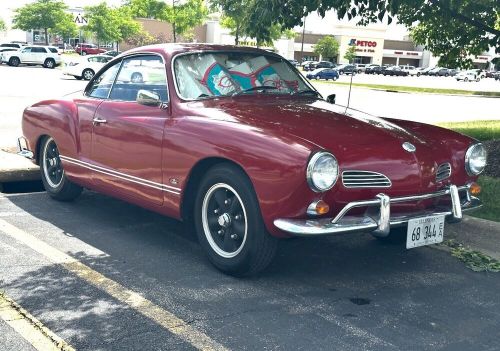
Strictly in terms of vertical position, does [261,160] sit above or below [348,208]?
above

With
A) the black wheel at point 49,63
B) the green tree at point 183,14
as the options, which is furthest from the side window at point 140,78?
the green tree at point 183,14

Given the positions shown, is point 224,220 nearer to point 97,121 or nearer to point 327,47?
point 97,121

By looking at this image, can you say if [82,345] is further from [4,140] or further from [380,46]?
[380,46]

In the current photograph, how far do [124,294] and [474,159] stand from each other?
281cm

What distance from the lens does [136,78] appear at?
547 centimetres

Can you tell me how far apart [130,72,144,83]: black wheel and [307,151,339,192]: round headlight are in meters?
2.21

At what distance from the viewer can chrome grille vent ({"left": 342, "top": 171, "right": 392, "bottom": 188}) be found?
396cm

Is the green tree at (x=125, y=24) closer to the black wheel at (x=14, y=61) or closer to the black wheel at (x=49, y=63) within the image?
the black wheel at (x=49, y=63)

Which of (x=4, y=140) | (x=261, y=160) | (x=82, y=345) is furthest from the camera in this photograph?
(x=4, y=140)

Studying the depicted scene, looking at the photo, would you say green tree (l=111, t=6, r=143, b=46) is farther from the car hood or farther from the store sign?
the car hood

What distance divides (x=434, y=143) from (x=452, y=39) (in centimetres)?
622

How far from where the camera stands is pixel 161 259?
15.3 ft

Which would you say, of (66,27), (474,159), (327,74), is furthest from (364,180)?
(66,27)

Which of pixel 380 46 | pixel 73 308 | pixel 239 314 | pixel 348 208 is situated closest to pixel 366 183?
pixel 348 208
